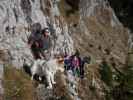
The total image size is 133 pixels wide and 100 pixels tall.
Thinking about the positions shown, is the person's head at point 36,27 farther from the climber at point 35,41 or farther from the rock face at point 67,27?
the rock face at point 67,27

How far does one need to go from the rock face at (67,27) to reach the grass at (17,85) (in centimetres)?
63

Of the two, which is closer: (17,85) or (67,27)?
(17,85)

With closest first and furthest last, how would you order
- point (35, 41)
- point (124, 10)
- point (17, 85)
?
point (17, 85), point (35, 41), point (124, 10)

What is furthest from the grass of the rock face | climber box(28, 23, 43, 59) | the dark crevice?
the dark crevice

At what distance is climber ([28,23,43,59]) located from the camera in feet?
82.1

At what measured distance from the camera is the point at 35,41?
82.7ft

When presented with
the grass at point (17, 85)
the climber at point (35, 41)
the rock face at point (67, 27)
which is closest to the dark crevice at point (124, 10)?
the rock face at point (67, 27)

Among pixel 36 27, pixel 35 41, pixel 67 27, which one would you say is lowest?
pixel 35 41

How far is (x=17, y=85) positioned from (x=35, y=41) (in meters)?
3.73

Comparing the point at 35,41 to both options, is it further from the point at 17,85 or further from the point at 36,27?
the point at 17,85

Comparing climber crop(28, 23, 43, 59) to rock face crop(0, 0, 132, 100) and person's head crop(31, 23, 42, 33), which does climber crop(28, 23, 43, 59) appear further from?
rock face crop(0, 0, 132, 100)

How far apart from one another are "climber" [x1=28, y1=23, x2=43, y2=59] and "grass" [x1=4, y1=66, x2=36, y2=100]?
77.8 inches

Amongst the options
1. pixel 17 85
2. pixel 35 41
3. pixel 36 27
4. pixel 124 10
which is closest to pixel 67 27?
pixel 36 27

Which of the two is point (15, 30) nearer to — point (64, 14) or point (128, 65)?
point (64, 14)
